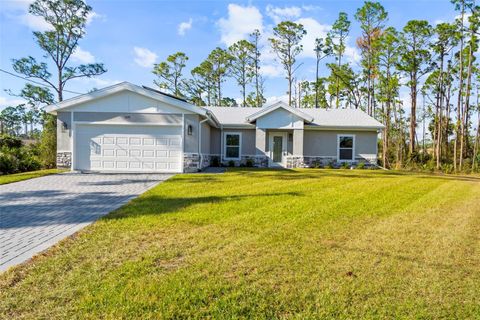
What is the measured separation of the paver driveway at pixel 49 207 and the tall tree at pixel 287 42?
22.5 metres

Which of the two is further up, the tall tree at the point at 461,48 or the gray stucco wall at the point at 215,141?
the tall tree at the point at 461,48

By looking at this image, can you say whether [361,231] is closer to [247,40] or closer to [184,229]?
[184,229]

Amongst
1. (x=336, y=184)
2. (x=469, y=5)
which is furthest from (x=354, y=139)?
(x=469, y=5)

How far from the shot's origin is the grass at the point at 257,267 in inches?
105

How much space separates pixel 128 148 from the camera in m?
13.6

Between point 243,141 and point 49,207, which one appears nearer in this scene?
point 49,207

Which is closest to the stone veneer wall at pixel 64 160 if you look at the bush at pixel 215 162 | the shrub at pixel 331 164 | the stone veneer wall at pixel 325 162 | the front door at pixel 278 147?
the bush at pixel 215 162

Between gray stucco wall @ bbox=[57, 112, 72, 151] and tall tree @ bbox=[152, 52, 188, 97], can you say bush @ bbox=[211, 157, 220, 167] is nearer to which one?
gray stucco wall @ bbox=[57, 112, 72, 151]

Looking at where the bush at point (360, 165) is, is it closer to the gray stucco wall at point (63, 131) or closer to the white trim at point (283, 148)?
the white trim at point (283, 148)

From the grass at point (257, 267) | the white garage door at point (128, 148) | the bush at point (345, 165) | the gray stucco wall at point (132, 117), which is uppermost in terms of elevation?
the gray stucco wall at point (132, 117)

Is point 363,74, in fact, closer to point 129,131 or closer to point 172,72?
point 172,72

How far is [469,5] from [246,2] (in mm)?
14604

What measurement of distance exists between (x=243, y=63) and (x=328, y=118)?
15.8 m

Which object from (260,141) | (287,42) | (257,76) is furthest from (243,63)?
(260,141)
